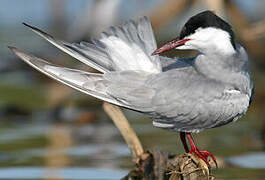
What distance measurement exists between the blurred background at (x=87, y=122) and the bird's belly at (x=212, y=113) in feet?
6.46

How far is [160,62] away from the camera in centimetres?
578

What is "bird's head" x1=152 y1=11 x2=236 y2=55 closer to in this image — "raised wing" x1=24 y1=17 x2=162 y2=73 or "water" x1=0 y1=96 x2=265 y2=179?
"raised wing" x1=24 y1=17 x2=162 y2=73

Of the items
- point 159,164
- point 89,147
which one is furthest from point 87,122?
point 159,164

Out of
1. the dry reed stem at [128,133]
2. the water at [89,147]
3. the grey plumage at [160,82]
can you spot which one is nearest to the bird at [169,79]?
the grey plumage at [160,82]

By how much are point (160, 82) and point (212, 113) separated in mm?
413

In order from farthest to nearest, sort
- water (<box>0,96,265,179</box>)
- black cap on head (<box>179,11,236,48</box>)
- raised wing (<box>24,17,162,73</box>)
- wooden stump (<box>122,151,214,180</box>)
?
water (<box>0,96,265,179</box>)
raised wing (<box>24,17,162,73</box>)
wooden stump (<box>122,151,214,180</box>)
black cap on head (<box>179,11,236,48</box>)

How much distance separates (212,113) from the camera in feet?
18.2

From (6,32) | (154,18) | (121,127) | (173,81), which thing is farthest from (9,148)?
(6,32)

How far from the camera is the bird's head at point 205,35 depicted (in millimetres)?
5383

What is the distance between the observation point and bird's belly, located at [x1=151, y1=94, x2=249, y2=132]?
554cm

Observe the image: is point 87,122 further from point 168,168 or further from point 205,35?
point 205,35

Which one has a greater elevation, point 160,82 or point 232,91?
point 160,82

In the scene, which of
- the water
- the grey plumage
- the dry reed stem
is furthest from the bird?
the water

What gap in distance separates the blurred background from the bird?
203 centimetres
